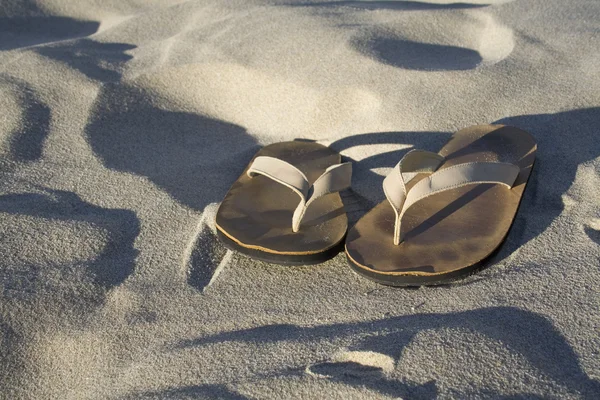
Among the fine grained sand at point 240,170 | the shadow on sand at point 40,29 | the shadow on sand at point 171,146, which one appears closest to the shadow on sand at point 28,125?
the fine grained sand at point 240,170

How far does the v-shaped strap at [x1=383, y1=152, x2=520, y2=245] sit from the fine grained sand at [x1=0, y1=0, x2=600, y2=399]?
117 millimetres

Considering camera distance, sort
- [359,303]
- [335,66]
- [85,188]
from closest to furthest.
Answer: [359,303] → [85,188] → [335,66]

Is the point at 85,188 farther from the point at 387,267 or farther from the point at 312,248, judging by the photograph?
the point at 387,267

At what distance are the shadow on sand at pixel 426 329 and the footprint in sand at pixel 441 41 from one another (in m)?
1.07

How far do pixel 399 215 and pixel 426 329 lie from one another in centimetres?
31

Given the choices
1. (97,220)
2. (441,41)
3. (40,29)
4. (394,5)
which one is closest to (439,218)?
(97,220)

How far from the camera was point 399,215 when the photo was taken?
1445mm

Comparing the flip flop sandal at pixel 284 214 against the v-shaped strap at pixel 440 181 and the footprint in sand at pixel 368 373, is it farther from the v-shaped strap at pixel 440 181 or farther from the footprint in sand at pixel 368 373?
the footprint in sand at pixel 368 373

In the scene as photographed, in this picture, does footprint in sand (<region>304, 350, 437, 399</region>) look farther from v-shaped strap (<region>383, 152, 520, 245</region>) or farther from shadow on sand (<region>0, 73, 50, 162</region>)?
Result: shadow on sand (<region>0, 73, 50, 162</region>)

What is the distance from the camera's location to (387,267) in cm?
137

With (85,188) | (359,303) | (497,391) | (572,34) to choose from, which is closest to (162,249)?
(85,188)

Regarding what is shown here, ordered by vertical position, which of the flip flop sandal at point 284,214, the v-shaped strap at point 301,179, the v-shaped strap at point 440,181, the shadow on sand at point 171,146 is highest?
the v-shaped strap at point 440,181

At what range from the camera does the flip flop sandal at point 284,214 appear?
57.2 inches

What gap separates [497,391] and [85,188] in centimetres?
114
